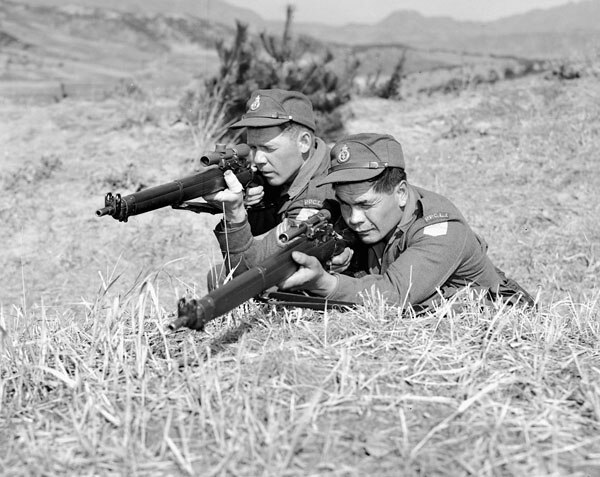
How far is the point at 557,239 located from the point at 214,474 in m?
4.88

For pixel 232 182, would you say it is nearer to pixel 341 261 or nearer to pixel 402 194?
pixel 341 261

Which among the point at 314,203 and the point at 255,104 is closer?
the point at 314,203

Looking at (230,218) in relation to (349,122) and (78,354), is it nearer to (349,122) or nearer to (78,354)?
(78,354)

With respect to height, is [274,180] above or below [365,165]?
below

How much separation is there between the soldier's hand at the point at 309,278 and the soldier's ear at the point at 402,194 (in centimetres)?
60

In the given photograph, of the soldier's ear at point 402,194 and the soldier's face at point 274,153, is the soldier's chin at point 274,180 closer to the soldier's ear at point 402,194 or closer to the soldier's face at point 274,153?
the soldier's face at point 274,153

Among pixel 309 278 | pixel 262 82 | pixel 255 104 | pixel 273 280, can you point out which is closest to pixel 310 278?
pixel 309 278

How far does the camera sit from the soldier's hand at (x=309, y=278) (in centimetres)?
267

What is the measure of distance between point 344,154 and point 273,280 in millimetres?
985

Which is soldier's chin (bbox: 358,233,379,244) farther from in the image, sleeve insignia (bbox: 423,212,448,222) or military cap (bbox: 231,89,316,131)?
→ military cap (bbox: 231,89,316,131)

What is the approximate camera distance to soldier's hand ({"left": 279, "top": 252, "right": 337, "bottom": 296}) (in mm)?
2674

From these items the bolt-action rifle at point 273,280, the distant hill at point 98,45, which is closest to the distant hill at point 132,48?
the distant hill at point 98,45

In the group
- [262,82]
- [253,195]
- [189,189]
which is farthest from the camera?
[262,82]

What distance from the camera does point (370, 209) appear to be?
10.6 ft
